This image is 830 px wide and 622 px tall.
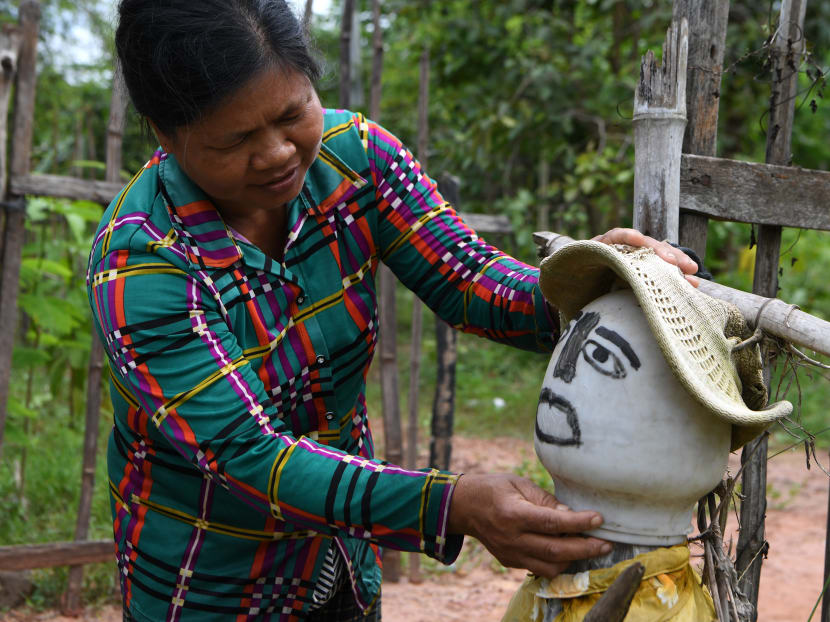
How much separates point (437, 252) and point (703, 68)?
0.73 meters

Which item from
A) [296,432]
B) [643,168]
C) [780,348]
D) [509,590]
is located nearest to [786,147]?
[643,168]

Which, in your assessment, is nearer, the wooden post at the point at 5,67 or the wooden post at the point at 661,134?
the wooden post at the point at 661,134

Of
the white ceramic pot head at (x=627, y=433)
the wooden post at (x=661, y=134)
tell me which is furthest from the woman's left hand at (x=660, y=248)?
the wooden post at (x=661, y=134)

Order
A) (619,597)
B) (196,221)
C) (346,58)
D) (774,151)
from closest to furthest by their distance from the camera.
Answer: (619,597)
(196,221)
(774,151)
(346,58)

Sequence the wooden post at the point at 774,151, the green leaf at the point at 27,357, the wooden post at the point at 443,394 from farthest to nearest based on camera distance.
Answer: the wooden post at the point at 443,394
the green leaf at the point at 27,357
the wooden post at the point at 774,151

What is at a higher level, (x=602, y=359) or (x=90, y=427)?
(x=602, y=359)

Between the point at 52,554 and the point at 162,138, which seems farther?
the point at 52,554

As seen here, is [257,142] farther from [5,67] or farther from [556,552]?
[5,67]

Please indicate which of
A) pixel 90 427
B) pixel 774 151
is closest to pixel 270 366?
pixel 774 151

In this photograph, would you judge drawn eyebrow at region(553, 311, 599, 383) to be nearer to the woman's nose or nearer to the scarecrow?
the scarecrow

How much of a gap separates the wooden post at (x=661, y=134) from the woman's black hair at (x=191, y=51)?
724 mm

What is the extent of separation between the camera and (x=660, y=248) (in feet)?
4.84

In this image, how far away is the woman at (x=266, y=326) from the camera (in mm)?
1301

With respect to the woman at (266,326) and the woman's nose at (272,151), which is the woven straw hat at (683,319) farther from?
the woman's nose at (272,151)
